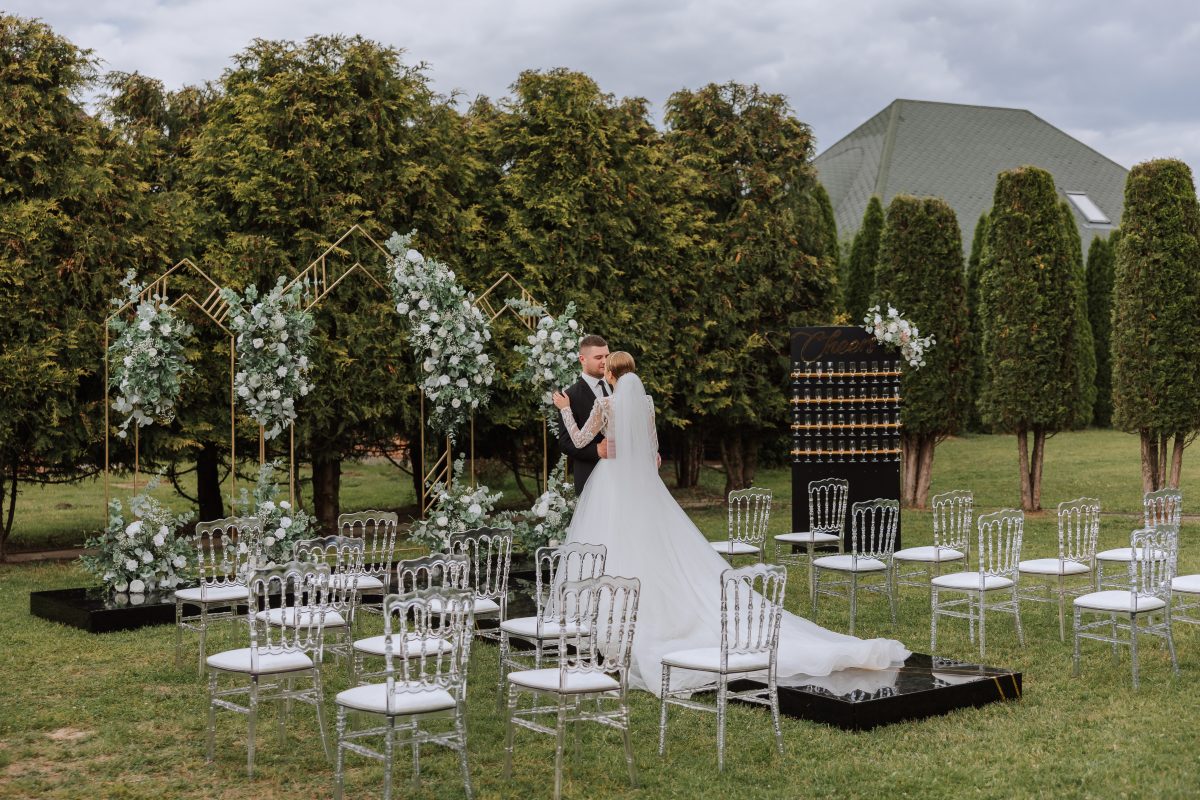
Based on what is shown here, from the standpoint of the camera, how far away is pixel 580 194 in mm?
17062

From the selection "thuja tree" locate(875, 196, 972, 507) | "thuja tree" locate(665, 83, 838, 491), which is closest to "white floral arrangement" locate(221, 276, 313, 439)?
"thuja tree" locate(665, 83, 838, 491)

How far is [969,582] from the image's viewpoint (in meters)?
8.68

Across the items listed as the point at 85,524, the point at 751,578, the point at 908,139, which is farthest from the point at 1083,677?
the point at 908,139

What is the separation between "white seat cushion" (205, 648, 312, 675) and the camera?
6230 mm

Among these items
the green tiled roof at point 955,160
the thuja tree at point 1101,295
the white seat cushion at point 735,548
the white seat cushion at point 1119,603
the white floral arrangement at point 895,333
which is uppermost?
the green tiled roof at point 955,160

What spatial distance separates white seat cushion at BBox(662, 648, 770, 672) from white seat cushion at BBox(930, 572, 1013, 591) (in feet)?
8.90

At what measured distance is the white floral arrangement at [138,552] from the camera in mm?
10336

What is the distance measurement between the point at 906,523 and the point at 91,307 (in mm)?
10550

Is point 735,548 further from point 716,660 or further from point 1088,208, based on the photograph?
point 1088,208

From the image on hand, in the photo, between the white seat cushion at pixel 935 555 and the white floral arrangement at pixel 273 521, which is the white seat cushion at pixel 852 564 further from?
the white floral arrangement at pixel 273 521

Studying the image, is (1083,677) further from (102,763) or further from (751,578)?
(102,763)

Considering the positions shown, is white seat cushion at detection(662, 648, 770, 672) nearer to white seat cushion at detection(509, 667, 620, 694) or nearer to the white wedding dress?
white seat cushion at detection(509, 667, 620, 694)

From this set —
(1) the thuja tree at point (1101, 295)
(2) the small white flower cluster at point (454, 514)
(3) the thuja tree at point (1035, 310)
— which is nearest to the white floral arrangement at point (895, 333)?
(3) the thuja tree at point (1035, 310)

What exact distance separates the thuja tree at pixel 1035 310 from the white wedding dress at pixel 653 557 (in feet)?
33.1
